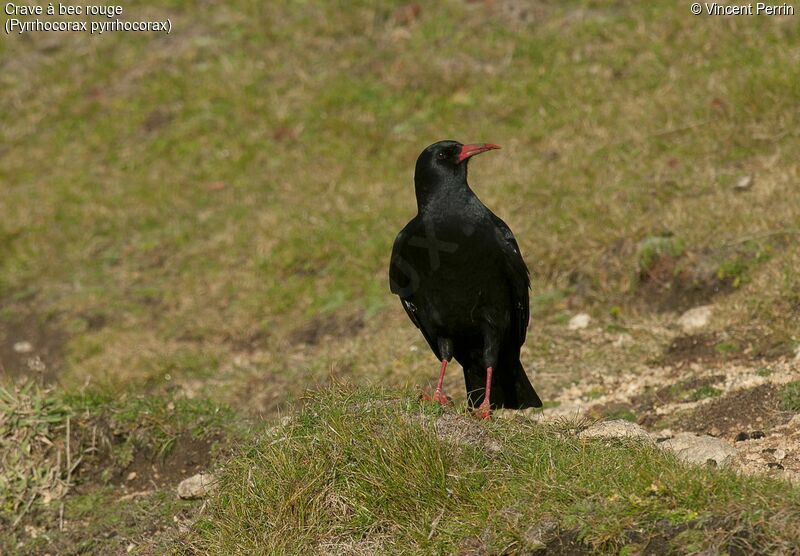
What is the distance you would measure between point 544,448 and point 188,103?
8.47 meters

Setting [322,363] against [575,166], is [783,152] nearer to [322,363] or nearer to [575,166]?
[575,166]

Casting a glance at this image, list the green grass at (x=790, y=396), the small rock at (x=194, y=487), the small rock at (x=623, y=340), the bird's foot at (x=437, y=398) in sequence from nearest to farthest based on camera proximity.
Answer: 1. the bird's foot at (x=437, y=398)
2. the green grass at (x=790, y=396)
3. the small rock at (x=194, y=487)
4. the small rock at (x=623, y=340)

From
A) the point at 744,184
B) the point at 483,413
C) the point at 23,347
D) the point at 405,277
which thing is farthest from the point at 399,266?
the point at 23,347

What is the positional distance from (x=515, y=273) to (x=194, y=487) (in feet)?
6.58

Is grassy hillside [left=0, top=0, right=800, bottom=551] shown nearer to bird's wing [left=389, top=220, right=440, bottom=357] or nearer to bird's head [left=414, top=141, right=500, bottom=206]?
bird's wing [left=389, top=220, right=440, bottom=357]

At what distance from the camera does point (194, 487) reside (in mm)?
5629

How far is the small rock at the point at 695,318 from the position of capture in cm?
696

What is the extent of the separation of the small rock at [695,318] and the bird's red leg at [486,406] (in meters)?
1.86

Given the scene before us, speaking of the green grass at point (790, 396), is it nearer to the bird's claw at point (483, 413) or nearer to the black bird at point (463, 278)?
the black bird at point (463, 278)

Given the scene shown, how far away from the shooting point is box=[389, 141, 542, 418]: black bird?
214 inches

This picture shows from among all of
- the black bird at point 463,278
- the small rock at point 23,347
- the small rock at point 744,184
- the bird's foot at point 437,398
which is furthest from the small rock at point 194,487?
the small rock at point 744,184

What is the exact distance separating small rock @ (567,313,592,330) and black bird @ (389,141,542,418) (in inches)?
67.5

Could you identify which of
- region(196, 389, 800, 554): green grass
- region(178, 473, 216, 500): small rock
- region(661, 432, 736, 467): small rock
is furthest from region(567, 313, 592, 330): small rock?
region(178, 473, 216, 500): small rock

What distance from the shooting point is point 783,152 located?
8414 mm
